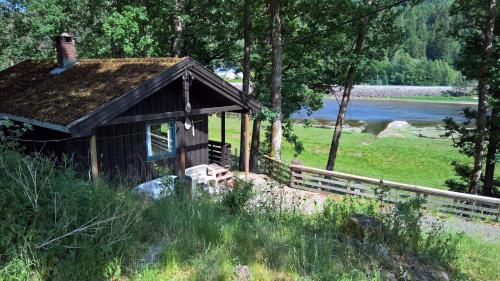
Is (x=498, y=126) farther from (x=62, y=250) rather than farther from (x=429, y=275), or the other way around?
(x=62, y=250)

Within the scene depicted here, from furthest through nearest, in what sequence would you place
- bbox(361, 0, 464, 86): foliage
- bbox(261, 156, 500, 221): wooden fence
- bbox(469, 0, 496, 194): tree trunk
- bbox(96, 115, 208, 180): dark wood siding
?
bbox(361, 0, 464, 86): foliage < bbox(469, 0, 496, 194): tree trunk < bbox(261, 156, 500, 221): wooden fence < bbox(96, 115, 208, 180): dark wood siding

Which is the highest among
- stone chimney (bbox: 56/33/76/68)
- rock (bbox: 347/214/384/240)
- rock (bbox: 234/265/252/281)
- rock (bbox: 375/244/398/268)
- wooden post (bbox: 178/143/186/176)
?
stone chimney (bbox: 56/33/76/68)

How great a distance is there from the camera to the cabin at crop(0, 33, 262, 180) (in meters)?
9.43

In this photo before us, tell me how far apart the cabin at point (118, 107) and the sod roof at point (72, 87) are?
0.11ft

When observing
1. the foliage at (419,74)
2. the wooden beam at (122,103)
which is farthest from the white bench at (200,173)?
the foliage at (419,74)

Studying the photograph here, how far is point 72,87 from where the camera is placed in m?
10.9

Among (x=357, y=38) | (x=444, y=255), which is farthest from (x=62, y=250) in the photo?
(x=357, y=38)

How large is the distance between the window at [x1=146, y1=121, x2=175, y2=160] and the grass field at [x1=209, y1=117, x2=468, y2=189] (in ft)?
39.2

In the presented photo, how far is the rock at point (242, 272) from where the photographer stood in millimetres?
3560

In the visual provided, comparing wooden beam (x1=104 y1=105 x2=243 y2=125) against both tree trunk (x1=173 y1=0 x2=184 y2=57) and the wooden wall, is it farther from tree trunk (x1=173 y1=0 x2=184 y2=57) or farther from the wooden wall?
tree trunk (x1=173 y1=0 x2=184 y2=57)

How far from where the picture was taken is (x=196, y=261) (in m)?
3.63

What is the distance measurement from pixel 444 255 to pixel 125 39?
44.5ft

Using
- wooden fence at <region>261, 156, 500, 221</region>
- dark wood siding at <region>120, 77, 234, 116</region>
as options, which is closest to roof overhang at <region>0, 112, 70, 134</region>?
dark wood siding at <region>120, 77, 234, 116</region>

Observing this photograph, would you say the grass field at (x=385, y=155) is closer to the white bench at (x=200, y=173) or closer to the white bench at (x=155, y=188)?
the white bench at (x=200, y=173)
